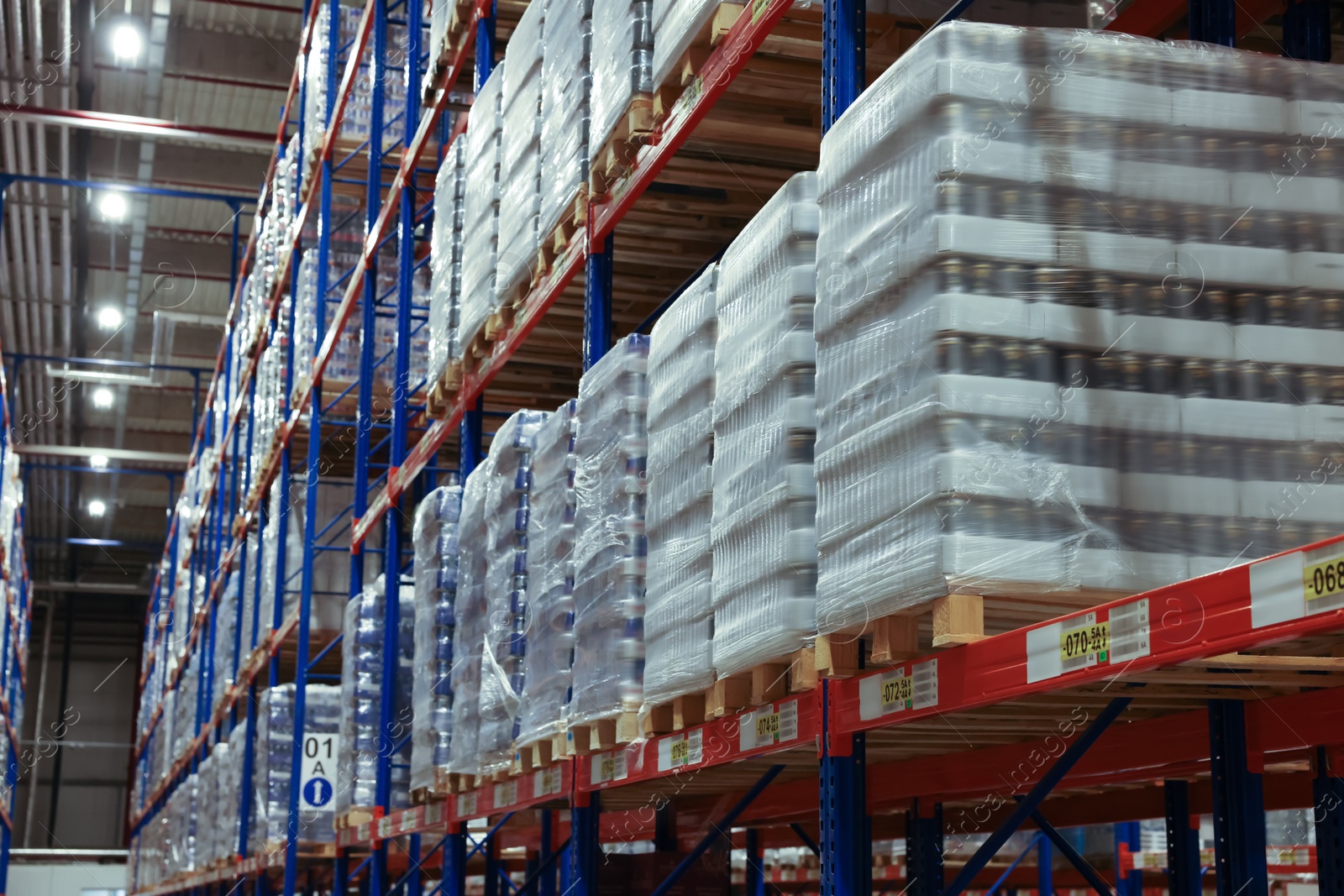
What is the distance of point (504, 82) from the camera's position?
25.6 ft

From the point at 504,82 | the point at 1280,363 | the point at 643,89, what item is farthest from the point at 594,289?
the point at 1280,363

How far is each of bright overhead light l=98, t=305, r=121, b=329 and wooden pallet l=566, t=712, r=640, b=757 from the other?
69.1 feet

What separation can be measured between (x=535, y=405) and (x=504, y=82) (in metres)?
2.36

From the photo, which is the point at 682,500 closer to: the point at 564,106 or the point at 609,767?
the point at 609,767

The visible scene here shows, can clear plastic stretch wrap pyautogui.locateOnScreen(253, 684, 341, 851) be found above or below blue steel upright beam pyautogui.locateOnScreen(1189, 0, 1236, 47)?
below

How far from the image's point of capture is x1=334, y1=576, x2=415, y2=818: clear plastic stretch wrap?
9.87 m

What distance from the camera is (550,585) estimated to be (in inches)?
241

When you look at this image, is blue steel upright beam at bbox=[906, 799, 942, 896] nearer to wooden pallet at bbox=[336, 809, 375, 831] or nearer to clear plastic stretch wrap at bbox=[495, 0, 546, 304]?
clear plastic stretch wrap at bbox=[495, 0, 546, 304]

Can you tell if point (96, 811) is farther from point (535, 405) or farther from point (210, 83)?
point (535, 405)

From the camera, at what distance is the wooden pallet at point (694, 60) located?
4992 mm

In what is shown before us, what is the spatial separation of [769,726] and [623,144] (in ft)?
8.80

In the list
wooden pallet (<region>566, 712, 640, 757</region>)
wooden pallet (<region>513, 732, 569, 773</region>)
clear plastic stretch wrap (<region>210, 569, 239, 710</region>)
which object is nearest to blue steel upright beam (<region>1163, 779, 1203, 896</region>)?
wooden pallet (<region>566, 712, 640, 757</region>)

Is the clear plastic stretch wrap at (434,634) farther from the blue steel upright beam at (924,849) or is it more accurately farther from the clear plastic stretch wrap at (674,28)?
the clear plastic stretch wrap at (674,28)

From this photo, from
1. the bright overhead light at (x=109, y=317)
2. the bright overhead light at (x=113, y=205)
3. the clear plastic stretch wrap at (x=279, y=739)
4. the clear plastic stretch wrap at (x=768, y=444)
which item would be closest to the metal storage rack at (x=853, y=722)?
the clear plastic stretch wrap at (x=768, y=444)
